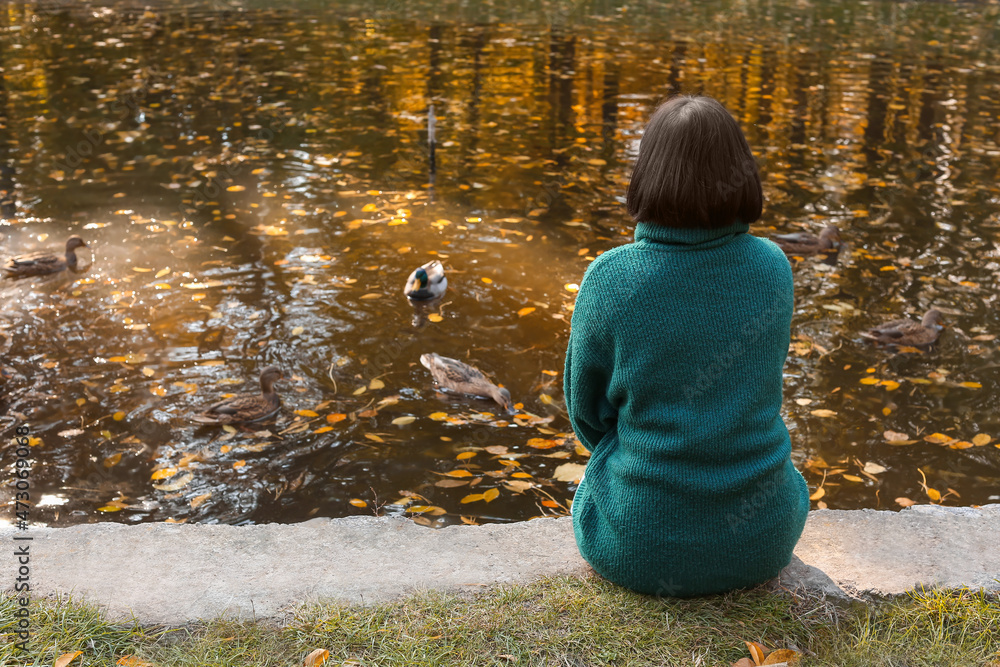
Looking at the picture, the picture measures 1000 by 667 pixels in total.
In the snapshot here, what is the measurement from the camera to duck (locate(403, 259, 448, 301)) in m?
6.62

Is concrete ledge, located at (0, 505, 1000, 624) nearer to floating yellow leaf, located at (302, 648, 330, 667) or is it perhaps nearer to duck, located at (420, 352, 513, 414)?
floating yellow leaf, located at (302, 648, 330, 667)

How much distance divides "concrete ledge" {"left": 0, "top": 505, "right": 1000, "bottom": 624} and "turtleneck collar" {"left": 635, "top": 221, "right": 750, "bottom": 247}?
1.32 meters

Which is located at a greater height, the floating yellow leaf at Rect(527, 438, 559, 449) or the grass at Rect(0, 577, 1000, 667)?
the grass at Rect(0, 577, 1000, 667)

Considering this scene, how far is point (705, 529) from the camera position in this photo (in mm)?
2682

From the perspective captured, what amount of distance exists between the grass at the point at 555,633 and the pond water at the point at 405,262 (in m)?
1.64

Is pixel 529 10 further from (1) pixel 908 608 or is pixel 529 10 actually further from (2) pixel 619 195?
(1) pixel 908 608

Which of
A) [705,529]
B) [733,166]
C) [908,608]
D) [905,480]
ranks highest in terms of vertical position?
[733,166]

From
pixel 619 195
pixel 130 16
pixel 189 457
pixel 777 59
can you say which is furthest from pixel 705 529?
pixel 130 16

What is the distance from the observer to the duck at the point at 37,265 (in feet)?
23.5

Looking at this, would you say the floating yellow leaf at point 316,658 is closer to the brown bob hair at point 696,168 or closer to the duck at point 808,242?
the brown bob hair at point 696,168

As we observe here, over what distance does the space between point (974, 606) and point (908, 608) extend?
0.23m

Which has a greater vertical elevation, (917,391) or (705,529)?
(705,529)

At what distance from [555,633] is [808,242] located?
230 inches

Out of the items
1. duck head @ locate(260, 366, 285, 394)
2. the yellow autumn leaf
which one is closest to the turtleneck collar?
the yellow autumn leaf
